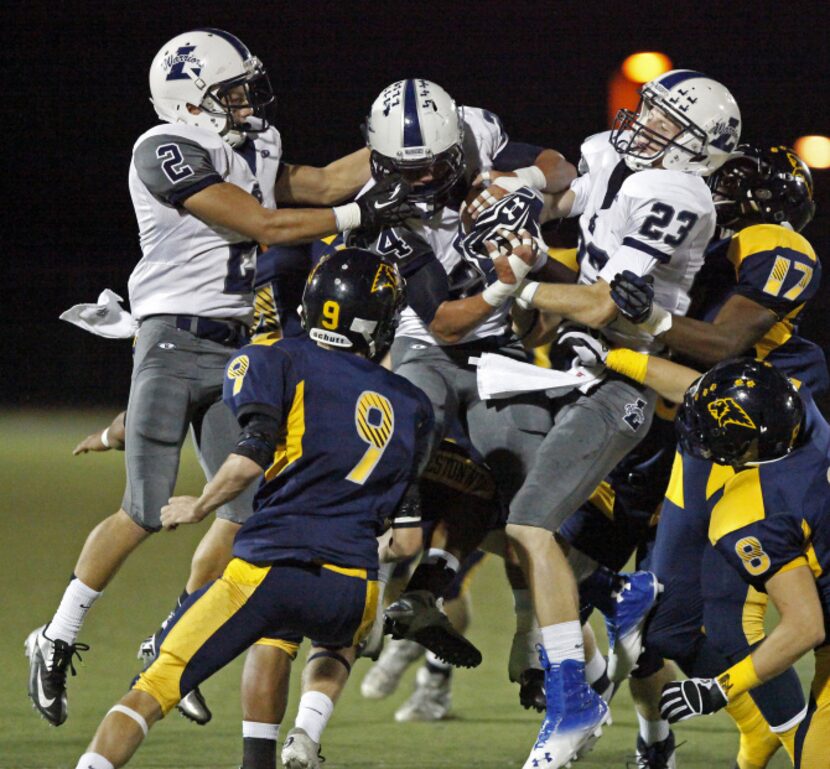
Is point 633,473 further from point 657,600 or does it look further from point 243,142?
point 243,142

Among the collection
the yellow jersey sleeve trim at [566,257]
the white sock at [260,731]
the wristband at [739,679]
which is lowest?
the white sock at [260,731]

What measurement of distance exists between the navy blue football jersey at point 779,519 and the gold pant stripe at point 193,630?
138cm

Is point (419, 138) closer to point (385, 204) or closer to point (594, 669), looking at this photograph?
point (385, 204)

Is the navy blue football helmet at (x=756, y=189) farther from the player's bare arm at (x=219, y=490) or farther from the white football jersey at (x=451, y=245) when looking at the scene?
the player's bare arm at (x=219, y=490)

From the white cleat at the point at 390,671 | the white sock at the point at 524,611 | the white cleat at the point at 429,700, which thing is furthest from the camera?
the white cleat at the point at 390,671

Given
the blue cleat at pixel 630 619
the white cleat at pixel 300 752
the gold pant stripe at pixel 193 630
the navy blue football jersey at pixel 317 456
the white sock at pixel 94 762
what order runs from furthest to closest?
the blue cleat at pixel 630 619, the white cleat at pixel 300 752, the navy blue football jersey at pixel 317 456, the gold pant stripe at pixel 193 630, the white sock at pixel 94 762

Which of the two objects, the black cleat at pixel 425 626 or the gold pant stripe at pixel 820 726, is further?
the black cleat at pixel 425 626

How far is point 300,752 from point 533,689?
1.04m

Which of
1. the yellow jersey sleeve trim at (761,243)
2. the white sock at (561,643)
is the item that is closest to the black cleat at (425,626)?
the white sock at (561,643)

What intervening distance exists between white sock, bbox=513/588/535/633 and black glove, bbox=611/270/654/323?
122 centimetres

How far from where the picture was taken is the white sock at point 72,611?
4918mm

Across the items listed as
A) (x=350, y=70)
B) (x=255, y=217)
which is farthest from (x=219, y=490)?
(x=350, y=70)

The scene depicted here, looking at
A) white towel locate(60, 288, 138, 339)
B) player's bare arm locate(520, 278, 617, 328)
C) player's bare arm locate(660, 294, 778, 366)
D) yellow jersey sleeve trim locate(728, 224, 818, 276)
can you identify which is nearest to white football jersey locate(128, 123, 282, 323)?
white towel locate(60, 288, 138, 339)

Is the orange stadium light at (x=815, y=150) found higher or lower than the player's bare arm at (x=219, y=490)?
lower
